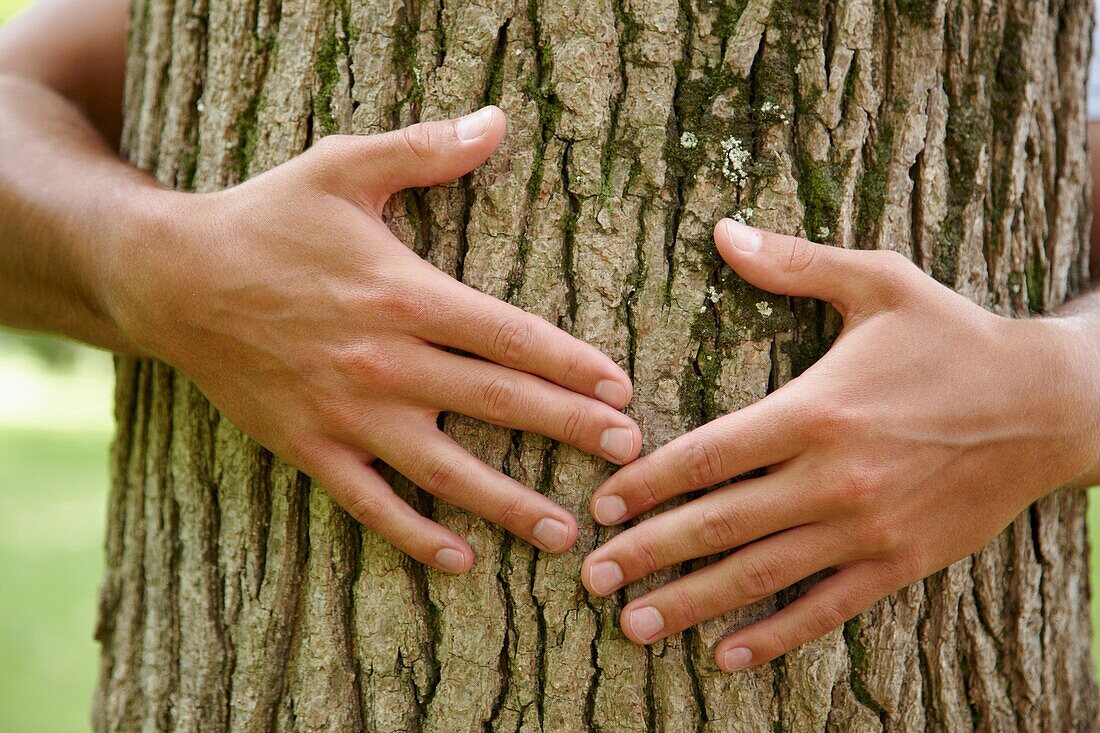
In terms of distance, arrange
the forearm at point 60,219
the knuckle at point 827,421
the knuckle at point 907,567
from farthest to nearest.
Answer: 1. the forearm at point 60,219
2. the knuckle at point 907,567
3. the knuckle at point 827,421

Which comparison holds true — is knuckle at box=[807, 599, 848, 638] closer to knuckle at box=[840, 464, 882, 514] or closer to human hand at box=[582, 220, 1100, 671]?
human hand at box=[582, 220, 1100, 671]

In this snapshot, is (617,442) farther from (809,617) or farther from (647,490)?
(809,617)

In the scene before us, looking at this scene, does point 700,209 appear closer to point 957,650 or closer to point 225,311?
point 225,311

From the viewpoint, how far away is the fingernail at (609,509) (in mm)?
1403

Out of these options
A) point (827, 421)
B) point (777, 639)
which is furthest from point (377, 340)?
point (777, 639)

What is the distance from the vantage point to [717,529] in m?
1.35

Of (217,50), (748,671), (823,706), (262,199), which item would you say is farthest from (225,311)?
(823,706)

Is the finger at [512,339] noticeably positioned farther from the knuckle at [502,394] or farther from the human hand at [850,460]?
the human hand at [850,460]

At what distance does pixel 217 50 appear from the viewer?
1.65m

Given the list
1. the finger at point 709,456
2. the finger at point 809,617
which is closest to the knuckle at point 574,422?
the finger at point 709,456

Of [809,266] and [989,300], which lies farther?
[989,300]

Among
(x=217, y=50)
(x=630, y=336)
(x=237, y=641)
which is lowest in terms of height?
(x=237, y=641)

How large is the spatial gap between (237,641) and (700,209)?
1193 mm

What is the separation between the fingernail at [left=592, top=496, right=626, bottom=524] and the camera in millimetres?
1403
